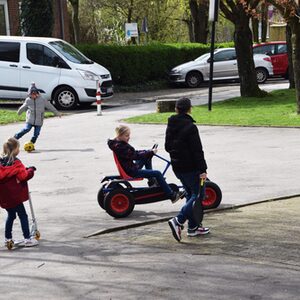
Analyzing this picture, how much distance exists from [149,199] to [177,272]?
2818 mm

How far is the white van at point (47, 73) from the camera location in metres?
23.8

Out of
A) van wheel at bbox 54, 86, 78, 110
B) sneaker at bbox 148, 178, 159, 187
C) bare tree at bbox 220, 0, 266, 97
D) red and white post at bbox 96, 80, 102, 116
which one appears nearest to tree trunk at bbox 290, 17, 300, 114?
bare tree at bbox 220, 0, 266, 97

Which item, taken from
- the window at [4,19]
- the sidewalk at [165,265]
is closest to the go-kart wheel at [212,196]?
the sidewalk at [165,265]

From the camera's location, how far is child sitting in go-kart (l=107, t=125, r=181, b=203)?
29.9ft

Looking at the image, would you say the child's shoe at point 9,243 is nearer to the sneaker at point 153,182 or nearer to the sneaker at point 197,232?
the sneaker at point 197,232

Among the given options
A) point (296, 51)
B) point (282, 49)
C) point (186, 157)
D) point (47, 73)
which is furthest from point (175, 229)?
point (282, 49)

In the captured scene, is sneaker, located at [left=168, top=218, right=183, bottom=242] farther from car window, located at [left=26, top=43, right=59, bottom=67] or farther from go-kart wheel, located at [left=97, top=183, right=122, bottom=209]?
car window, located at [left=26, top=43, right=59, bottom=67]

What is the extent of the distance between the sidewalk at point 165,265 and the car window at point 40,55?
16.2 meters

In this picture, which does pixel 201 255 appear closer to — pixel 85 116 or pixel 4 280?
pixel 4 280

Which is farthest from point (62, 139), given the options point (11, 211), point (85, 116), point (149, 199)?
point (11, 211)

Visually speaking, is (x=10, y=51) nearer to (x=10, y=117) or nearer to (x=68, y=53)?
(x=68, y=53)

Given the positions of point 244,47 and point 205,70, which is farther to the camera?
point 205,70

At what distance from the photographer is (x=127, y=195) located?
913 centimetres

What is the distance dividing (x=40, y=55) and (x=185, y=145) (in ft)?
56.2
